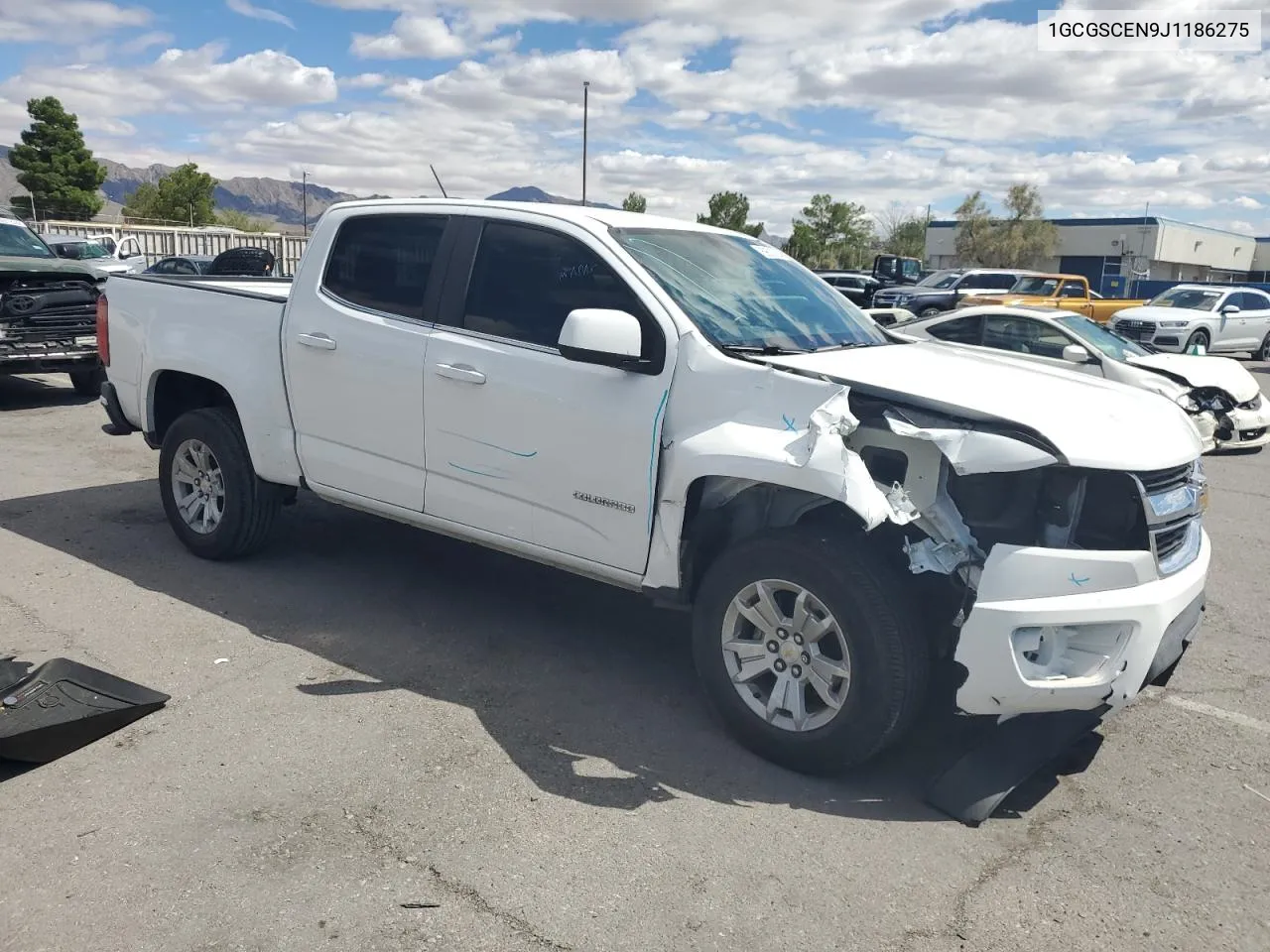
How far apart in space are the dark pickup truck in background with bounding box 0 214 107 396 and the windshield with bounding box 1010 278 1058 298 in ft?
63.2

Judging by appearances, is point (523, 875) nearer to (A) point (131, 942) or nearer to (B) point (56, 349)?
(A) point (131, 942)

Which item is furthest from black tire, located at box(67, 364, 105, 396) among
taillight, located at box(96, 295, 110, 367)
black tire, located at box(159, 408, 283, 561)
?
black tire, located at box(159, 408, 283, 561)

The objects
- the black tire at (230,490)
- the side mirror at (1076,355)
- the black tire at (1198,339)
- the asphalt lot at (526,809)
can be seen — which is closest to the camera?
the asphalt lot at (526,809)

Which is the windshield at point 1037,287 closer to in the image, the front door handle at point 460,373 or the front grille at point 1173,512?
the front grille at point 1173,512

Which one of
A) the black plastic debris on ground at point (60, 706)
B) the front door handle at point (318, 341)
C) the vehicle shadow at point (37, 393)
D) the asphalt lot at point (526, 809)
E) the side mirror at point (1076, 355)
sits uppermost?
the front door handle at point (318, 341)

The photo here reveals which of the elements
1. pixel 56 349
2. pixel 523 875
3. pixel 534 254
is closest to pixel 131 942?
pixel 523 875

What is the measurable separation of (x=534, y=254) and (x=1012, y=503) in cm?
223

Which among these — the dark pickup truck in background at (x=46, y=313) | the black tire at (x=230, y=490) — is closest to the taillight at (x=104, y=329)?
the black tire at (x=230, y=490)

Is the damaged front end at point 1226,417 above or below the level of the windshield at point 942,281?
below

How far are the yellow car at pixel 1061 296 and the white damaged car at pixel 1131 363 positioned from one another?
1088 centimetres

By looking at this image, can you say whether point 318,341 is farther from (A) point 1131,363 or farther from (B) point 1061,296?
(B) point 1061,296

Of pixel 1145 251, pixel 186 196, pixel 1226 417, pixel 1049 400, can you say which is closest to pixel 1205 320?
pixel 1226 417

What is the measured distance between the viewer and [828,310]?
4.84 meters

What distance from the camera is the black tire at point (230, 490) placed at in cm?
555
